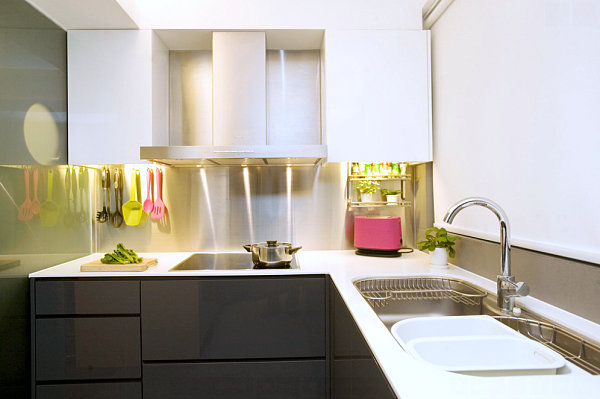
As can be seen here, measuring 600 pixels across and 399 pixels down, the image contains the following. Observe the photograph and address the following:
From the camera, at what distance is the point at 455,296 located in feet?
5.01

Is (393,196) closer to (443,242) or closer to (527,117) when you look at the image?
(443,242)

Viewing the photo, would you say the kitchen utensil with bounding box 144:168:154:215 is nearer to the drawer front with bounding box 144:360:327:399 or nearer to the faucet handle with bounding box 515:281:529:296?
the drawer front with bounding box 144:360:327:399

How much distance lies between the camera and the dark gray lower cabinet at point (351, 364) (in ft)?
2.88

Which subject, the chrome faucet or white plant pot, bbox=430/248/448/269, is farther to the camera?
white plant pot, bbox=430/248/448/269

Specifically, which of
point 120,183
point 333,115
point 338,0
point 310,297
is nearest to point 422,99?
point 333,115

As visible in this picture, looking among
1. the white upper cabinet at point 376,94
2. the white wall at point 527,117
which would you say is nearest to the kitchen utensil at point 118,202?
the white upper cabinet at point 376,94

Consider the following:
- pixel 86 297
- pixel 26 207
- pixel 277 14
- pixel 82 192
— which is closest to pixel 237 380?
pixel 86 297

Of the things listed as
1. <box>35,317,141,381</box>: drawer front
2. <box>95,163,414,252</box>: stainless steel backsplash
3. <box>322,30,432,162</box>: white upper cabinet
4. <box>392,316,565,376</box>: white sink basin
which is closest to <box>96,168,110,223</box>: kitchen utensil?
<box>95,163,414,252</box>: stainless steel backsplash

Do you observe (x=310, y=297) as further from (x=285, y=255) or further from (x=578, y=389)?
(x=578, y=389)

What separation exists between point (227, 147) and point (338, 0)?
42.1 inches

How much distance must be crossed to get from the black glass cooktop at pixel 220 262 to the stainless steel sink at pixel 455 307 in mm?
582

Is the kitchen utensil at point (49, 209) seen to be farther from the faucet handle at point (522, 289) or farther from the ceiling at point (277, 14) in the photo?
the faucet handle at point (522, 289)

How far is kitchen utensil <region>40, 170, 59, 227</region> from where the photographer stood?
6.30 feet

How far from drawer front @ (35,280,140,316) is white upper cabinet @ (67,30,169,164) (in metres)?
0.69
